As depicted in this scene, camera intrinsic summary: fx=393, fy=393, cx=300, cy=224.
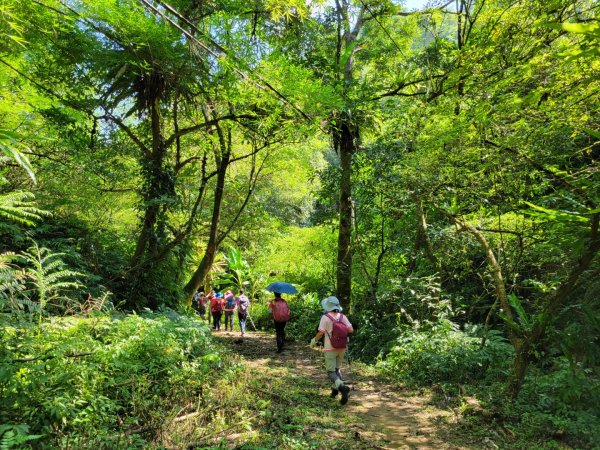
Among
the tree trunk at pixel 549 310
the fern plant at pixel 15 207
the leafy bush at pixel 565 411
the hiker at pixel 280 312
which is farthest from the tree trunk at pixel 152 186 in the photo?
the leafy bush at pixel 565 411

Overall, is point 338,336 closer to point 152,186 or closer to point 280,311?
point 280,311

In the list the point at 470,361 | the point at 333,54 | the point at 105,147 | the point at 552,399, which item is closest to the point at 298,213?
the point at 333,54

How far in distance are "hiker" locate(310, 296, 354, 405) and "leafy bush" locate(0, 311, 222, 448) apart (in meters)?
1.73

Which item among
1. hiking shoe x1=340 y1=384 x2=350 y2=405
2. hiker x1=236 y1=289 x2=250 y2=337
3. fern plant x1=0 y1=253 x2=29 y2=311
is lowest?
hiking shoe x1=340 y1=384 x2=350 y2=405

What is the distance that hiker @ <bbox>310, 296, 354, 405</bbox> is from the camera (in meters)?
5.95

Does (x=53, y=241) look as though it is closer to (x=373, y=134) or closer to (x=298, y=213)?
(x=373, y=134)

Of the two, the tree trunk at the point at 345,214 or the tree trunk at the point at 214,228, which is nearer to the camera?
the tree trunk at the point at 345,214

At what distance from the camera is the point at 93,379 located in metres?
4.29

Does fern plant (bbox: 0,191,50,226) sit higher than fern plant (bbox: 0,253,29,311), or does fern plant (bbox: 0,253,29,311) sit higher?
fern plant (bbox: 0,191,50,226)

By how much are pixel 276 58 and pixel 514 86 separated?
4.34 m

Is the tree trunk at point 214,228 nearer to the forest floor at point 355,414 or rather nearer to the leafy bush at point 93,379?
the forest floor at point 355,414

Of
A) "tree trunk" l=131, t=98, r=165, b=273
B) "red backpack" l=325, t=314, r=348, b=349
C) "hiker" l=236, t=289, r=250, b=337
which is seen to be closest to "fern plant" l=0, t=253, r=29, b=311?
"tree trunk" l=131, t=98, r=165, b=273

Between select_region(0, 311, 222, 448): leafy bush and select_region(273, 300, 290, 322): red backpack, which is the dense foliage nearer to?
select_region(0, 311, 222, 448): leafy bush

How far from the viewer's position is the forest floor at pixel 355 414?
4531mm
